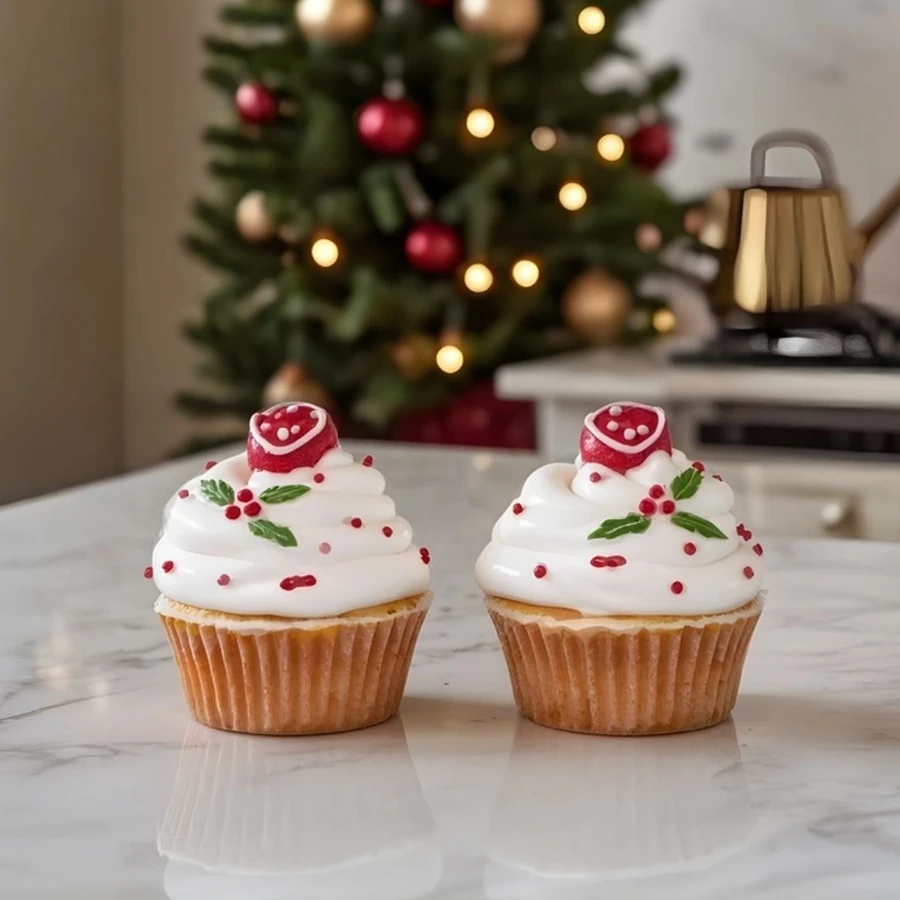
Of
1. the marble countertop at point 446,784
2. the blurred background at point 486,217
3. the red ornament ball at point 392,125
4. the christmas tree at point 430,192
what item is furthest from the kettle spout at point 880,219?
the marble countertop at point 446,784

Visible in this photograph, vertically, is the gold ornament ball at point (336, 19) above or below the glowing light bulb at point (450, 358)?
above

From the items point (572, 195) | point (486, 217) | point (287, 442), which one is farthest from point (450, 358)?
point (287, 442)

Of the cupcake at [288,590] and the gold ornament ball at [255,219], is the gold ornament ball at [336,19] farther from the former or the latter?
the cupcake at [288,590]

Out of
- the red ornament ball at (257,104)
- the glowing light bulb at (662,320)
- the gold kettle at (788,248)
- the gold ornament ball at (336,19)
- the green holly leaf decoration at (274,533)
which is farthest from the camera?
the glowing light bulb at (662,320)

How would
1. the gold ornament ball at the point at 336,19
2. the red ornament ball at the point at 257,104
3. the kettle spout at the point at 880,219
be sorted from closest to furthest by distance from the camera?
1. the kettle spout at the point at 880,219
2. the gold ornament ball at the point at 336,19
3. the red ornament ball at the point at 257,104

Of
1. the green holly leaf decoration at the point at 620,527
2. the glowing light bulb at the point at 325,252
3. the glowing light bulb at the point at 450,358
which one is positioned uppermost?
the green holly leaf decoration at the point at 620,527

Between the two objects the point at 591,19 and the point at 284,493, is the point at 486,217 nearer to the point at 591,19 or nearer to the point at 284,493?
the point at 591,19
